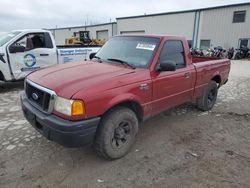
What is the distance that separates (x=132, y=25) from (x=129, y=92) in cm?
2999

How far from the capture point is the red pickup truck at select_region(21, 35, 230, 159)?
2.85 m

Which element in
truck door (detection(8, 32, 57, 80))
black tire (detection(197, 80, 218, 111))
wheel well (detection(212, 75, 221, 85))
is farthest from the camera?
truck door (detection(8, 32, 57, 80))

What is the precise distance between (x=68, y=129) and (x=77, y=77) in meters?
0.81

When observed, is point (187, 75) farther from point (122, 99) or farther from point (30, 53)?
point (30, 53)

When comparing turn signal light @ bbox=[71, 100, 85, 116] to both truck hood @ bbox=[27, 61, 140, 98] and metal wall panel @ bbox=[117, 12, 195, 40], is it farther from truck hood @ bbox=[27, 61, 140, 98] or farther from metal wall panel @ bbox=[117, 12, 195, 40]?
metal wall panel @ bbox=[117, 12, 195, 40]

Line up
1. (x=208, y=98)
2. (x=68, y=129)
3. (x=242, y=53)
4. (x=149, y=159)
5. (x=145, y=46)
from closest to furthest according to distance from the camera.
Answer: (x=68, y=129), (x=149, y=159), (x=145, y=46), (x=208, y=98), (x=242, y=53)

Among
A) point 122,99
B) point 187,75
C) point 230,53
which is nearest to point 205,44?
point 230,53

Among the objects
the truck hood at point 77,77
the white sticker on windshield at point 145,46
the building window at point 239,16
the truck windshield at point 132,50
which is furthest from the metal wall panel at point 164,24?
the truck hood at point 77,77

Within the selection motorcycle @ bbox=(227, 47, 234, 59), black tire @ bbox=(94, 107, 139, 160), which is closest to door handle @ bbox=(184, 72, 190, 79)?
black tire @ bbox=(94, 107, 139, 160)

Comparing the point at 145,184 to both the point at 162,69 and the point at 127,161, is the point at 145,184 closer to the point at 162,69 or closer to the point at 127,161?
the point at 127,161

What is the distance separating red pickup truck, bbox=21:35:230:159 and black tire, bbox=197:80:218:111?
2.52ft

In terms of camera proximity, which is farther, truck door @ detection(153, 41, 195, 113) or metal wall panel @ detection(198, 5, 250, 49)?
metal wall panel @ detection(198, 5, 250, 49)

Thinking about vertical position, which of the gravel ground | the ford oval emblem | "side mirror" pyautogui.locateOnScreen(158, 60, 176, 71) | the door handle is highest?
"side mirror" pyautogui.locateOnScreen(158, 60, 176, 71)

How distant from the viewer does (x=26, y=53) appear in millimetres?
7066
